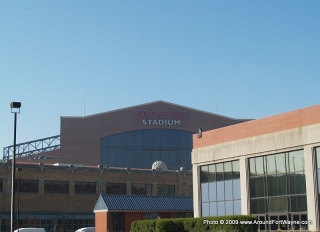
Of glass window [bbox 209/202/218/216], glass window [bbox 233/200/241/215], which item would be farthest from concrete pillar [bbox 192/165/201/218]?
glass window [bbox 233/200/241/215]

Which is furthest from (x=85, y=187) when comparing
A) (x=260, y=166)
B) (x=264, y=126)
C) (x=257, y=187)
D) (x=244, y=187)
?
(x=264, y=126)

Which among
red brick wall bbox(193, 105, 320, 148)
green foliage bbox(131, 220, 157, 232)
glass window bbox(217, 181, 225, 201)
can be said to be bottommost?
green foliage bbox(131, 220, 157, 232)

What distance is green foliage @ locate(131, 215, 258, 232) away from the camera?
38.4 m

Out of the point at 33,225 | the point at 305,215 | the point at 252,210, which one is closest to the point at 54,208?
the point at 33,225

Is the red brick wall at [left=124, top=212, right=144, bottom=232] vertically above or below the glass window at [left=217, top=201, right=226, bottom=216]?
below

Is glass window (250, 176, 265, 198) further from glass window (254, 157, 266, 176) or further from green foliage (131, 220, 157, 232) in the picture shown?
green foliage (131, 220, 157, 232)

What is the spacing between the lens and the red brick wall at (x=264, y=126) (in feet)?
128

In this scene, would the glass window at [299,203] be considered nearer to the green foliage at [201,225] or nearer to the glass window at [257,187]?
the green foliage at [201,225]

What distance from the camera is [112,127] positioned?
104 metres

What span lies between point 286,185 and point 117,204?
69.6ft

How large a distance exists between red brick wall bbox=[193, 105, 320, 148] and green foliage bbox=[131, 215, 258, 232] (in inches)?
281

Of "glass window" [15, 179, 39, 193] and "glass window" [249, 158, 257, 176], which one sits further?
"glass window" [15, 179, 39, 193]

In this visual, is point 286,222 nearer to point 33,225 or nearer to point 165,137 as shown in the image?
point 33,225

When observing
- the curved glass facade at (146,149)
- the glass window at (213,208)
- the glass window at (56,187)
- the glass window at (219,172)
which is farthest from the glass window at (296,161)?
the curved glass facade at (146,149)
